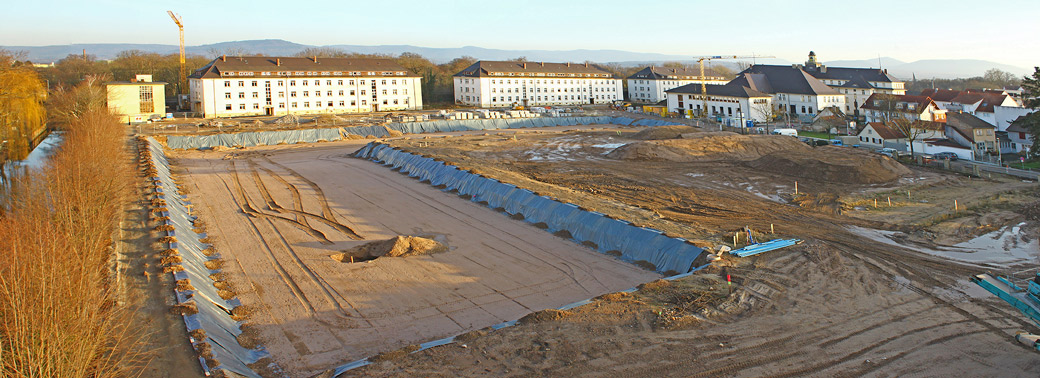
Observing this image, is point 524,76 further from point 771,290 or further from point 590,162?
point 771,290

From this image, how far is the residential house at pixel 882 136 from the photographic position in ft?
139

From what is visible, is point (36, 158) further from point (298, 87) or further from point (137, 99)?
point (298, 87)

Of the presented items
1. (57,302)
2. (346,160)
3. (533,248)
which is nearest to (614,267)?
(533,248)

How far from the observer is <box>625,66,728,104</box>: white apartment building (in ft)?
285

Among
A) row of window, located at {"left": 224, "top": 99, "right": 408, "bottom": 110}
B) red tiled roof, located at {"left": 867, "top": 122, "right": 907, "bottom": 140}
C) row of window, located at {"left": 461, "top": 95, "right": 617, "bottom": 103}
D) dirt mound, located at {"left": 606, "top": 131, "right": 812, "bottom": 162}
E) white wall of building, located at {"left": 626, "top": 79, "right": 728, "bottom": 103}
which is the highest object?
white wall of building, located at {"left": 626, "top": 79, "right": 728, "bottom": 103}

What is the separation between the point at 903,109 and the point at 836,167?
26981 mm

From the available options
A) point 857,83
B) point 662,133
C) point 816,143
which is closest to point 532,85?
point 857,83

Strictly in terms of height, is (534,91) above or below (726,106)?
above

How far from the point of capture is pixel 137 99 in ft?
200

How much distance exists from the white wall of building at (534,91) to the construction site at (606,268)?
154ft

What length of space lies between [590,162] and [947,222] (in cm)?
1858

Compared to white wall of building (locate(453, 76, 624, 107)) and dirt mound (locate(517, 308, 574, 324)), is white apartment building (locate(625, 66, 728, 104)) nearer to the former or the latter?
white wall of building (locate(453, 76, 624, 107))

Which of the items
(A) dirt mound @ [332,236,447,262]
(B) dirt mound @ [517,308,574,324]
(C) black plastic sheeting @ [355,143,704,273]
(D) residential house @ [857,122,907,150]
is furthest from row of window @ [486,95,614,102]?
(B) dirt mound @ [517,308,574,324]

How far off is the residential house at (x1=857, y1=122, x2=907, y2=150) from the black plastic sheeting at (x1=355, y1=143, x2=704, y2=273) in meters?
28.6
